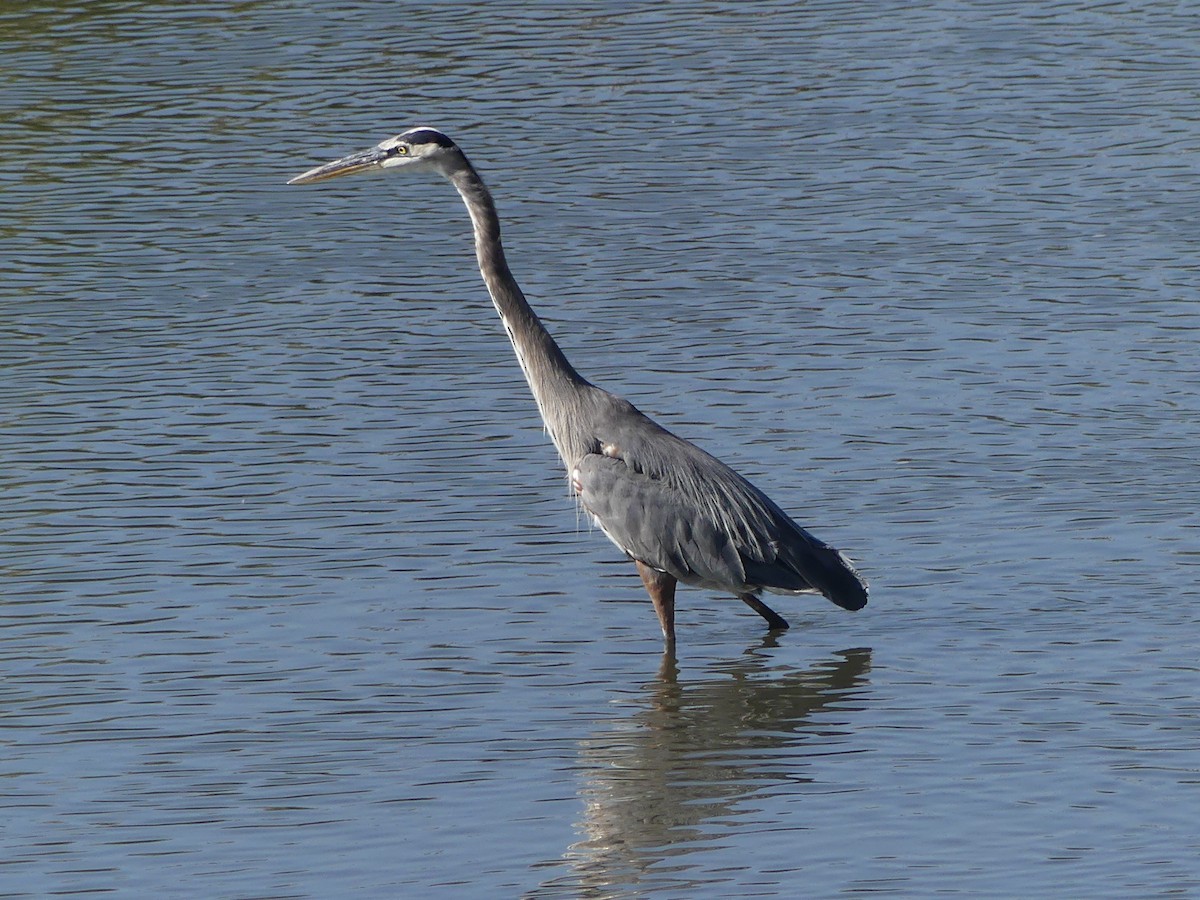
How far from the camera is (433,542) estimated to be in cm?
1109

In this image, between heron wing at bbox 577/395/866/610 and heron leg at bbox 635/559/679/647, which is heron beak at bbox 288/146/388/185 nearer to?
heron wing at bbox 577/395/866/610

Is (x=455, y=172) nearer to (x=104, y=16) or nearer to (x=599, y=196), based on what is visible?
(x=599, y=196)

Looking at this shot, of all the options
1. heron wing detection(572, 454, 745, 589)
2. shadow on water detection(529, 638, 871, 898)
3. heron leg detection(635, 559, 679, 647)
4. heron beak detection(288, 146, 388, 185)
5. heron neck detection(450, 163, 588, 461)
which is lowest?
shadow on water detection(529, 638, 871, 898)

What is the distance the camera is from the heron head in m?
10.5

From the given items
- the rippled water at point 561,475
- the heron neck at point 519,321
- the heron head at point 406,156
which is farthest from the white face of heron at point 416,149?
the rippled water at point 561,475

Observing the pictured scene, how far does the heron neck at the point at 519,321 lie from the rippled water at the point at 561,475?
0.94 m

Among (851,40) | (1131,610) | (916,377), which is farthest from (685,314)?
(851,40)

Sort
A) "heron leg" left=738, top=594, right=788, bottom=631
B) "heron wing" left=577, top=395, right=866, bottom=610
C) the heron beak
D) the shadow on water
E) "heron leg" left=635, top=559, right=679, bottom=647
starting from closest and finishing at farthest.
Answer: the shadow on water → "heron leg" left=635, top=559, right=679, bottom=647 → "heron wing" left=577, top=395, right=866, bottom=610 → "heron leg" left=738, top=594, right=788, bottom=631 → the heron beak

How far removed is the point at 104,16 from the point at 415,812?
16.2 m

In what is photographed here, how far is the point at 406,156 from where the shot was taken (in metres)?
10.6

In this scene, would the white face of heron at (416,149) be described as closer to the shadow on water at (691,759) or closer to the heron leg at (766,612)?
the heron leg at (766,612)

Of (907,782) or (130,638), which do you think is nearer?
(907,782)

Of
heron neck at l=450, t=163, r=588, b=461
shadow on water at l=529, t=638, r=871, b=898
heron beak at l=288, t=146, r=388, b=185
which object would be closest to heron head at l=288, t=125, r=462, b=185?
heron beak at l=288, t=146, r=388, b=185

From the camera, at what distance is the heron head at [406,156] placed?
1050cm
